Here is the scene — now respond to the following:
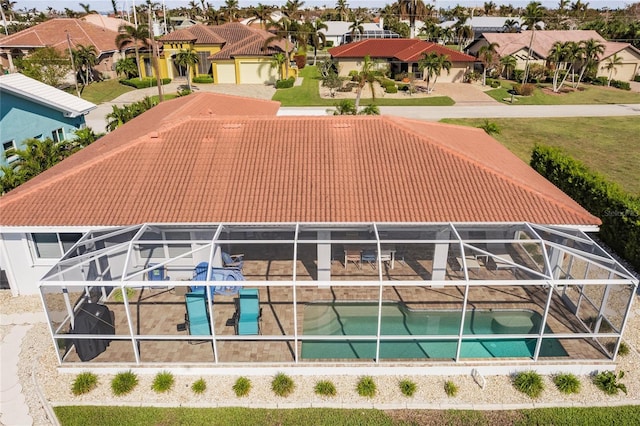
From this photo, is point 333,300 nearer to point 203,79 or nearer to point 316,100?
point 316,100

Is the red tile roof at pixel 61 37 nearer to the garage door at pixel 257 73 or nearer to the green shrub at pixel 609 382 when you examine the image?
the garage door at pixel 257 73

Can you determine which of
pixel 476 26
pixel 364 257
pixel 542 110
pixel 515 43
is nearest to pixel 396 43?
pixel 515 43

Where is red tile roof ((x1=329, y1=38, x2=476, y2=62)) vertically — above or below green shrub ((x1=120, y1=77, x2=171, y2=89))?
above

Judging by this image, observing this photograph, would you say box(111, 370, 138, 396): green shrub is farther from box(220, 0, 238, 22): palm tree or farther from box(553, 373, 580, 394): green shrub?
box(220, 0, 238, 22): palm tree

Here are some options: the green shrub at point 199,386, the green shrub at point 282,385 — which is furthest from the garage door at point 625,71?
the green shrub at point 199,386

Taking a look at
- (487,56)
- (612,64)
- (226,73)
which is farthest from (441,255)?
(612,64)

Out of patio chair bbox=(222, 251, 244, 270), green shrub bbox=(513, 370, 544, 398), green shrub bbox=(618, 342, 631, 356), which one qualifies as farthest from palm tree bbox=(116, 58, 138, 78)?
green shrub bbox=(618, 342, 631, 356)

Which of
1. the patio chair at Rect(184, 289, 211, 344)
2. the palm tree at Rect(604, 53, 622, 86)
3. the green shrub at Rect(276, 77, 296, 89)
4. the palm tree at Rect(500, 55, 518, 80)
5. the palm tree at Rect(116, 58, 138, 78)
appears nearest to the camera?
the patio chair at Rect(184, 289, 211, 344)
